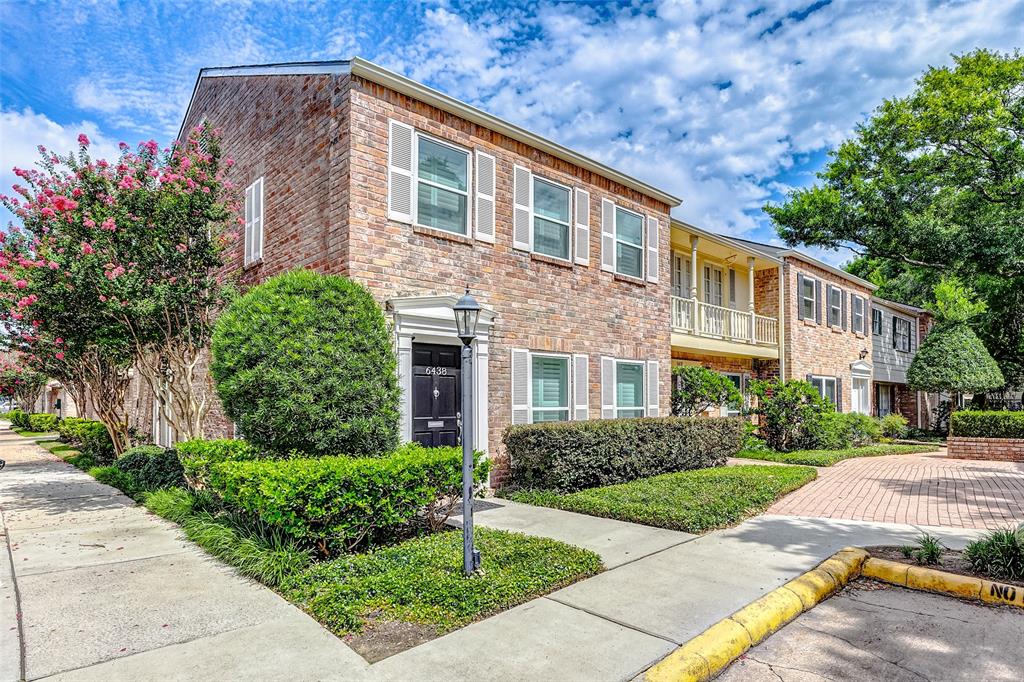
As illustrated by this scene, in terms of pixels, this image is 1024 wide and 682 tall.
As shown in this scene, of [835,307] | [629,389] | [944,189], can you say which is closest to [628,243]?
[629,389]

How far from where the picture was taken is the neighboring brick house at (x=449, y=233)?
8.38 meters

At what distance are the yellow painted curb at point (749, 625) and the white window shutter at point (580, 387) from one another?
224 inches

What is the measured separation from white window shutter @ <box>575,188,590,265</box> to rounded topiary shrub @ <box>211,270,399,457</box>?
5.36 metres

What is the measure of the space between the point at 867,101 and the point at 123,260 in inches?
921

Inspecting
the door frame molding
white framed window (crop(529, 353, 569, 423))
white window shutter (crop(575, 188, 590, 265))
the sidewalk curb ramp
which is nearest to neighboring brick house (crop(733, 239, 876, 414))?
white window shutter (crop(575, 188, 590, 265))

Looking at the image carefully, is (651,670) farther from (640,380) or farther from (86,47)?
(86,47)

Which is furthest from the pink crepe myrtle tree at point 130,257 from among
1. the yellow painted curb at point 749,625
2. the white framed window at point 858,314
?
the white framed window at point 858,314

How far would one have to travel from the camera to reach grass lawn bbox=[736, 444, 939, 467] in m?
13.7

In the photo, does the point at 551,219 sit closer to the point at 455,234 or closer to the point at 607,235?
the point at 607,235

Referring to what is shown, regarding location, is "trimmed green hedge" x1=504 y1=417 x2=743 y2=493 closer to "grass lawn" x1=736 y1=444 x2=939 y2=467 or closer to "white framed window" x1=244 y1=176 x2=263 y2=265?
"grass lawn" x1=736 y1=444 x2=939 y2=467

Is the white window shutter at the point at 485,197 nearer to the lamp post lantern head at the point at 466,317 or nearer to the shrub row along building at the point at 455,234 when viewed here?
the shrub row along building at the point at 455,234

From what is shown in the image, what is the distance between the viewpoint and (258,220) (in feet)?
34.5

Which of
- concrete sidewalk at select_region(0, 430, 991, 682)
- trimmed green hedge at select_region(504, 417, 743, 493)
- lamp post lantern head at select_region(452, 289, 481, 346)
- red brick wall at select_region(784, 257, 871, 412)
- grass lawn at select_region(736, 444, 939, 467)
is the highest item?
red brick wall at select_region(784, 257, 871, 412)

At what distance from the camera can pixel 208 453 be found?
677 cm
